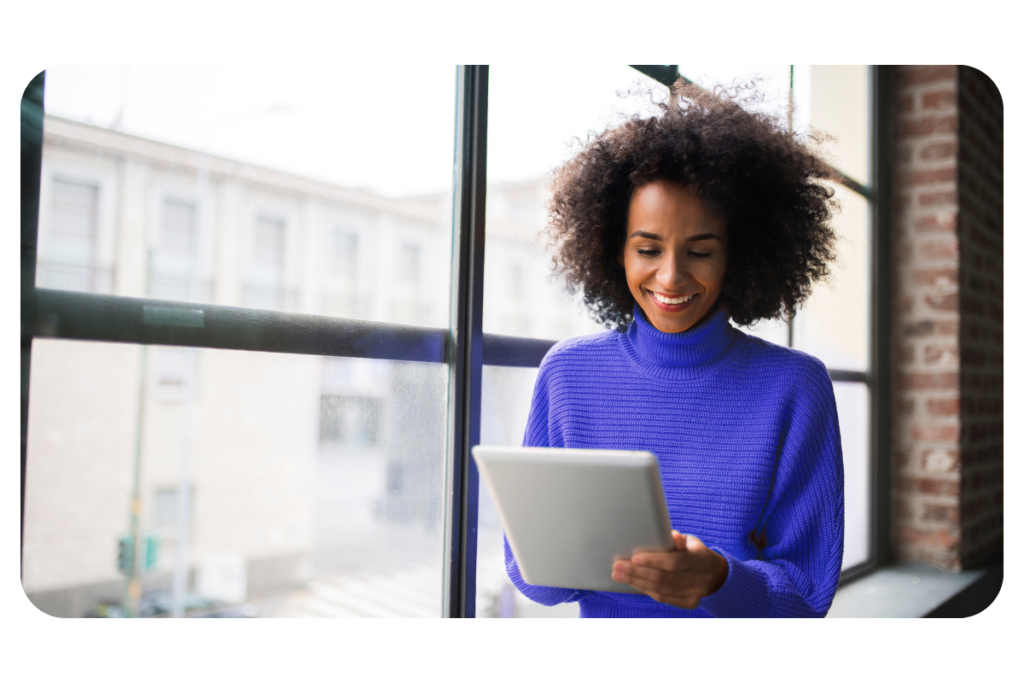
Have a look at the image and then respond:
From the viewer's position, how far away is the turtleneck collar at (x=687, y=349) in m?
0.94

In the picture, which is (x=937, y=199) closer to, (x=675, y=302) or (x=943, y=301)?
(x=943, y=301)

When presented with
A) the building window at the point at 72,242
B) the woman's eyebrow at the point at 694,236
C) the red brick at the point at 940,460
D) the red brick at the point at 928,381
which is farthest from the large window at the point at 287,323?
the red brick at the point at 940,460

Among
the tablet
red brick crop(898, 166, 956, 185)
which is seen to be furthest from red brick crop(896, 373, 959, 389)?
the tablet

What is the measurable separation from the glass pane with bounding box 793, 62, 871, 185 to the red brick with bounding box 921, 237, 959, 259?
281 mm

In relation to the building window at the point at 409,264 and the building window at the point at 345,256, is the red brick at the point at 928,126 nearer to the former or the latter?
the building window at the point at 409,264

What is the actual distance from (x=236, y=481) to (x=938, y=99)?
230 centimetres

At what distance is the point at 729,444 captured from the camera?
0.90m

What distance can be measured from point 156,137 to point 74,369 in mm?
304

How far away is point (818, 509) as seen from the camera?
2.87ft

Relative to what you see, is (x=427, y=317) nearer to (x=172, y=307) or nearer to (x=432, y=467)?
(x=432, y=467)

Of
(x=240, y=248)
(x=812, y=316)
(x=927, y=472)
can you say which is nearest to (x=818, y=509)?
Result: (x=240, y=248)

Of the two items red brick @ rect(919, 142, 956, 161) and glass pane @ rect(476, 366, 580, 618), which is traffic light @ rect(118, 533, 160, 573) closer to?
glass pane @ rect(476, 366, 580, 618)

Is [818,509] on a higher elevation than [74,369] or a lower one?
lower

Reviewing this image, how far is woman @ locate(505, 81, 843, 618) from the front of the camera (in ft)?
2.88
